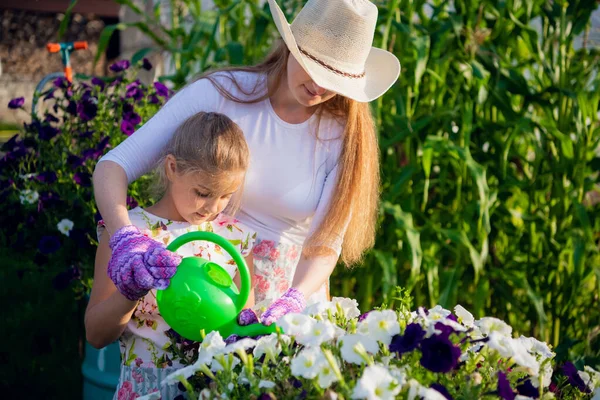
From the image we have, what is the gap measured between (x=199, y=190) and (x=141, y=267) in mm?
306

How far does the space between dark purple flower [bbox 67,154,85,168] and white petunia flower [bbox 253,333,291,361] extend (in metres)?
1.36

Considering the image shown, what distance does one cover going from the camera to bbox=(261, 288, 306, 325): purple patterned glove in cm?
140

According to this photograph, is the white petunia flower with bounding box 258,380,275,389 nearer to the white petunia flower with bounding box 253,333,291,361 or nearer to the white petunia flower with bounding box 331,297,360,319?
the white petunia flower with bounding box 253,333,291,361

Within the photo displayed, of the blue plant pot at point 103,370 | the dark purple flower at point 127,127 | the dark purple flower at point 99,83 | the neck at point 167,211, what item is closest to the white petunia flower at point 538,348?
the neck at point 167,211

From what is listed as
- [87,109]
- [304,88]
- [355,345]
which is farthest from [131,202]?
[355,345]

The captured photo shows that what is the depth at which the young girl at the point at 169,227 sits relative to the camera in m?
1.56

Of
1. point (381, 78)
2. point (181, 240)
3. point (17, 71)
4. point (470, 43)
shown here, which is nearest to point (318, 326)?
point (181, 240)

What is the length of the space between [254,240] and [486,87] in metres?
1.28

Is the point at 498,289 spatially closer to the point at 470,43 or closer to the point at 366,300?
the point at 366,300

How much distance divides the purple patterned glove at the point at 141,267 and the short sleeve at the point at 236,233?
1.18 ft

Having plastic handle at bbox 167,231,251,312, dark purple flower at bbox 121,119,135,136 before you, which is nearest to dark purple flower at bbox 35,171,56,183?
dark purple flower at bbox 121,119,135,136

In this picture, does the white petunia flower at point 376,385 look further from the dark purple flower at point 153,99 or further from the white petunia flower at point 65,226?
the dark purple flower at point 153,99

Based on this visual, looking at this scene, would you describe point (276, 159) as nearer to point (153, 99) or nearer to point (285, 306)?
point (285, 306)

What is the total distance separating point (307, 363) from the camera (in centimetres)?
112
